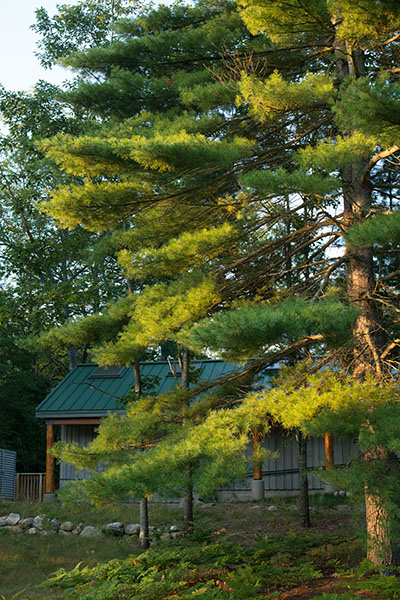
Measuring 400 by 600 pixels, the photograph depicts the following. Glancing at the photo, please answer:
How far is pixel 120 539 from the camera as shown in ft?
43.0

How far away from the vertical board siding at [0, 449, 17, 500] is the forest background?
9.95 metres

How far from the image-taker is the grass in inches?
392

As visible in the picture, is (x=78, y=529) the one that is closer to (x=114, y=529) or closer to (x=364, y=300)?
(x=114, y=529)

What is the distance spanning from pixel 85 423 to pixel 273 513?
22.4 ft

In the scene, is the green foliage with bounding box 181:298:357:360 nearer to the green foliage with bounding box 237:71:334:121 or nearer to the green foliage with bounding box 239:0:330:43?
the green foliage with bounding box 237:71:334:121

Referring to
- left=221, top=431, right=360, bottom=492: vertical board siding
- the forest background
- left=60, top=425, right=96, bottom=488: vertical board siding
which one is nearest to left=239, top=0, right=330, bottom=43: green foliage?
the forest background

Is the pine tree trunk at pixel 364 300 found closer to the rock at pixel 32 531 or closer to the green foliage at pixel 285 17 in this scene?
the green foliage at pixel 285 17

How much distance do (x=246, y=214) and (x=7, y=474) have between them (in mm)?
14703

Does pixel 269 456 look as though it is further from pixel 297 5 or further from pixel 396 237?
pixel 297 5

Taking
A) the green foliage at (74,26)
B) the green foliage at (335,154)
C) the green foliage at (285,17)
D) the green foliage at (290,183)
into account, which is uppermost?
the green foliage at (74,26)

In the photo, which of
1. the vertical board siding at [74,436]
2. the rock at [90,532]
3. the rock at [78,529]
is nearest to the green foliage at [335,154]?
the rock at [90,532]

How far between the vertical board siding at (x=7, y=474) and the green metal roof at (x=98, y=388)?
Result: 7.93 ft

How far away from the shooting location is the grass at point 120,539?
9961 millimetres

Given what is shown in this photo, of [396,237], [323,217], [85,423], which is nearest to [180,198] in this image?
[323,217]
